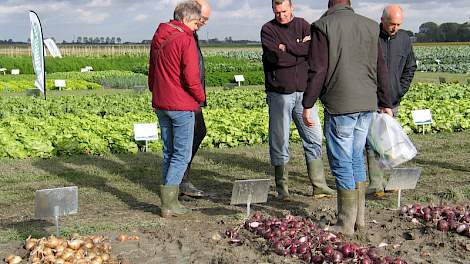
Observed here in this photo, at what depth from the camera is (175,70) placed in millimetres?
5344

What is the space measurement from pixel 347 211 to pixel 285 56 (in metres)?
1.88

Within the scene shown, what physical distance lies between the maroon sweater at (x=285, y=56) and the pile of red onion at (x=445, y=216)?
159 cm

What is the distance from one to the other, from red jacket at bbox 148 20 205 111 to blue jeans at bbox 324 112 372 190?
4.03ft

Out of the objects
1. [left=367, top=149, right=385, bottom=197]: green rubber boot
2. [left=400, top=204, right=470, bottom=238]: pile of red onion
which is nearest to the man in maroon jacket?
[left=367, top=149, right=385, bottom=197]: green rubber boot

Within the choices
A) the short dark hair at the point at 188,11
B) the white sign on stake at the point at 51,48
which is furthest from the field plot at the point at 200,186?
the white sign on stake at the point at 51,48

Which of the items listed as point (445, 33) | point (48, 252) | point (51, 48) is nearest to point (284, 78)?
point (48, 252)

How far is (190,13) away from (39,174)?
3647mm

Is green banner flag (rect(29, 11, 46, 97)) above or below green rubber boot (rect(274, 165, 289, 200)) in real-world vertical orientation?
above

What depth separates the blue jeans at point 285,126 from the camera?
6137mm

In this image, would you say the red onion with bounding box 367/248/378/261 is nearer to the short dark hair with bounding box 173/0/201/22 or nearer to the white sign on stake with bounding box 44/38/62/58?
the short dark hair with bounding box 173/0/201/22

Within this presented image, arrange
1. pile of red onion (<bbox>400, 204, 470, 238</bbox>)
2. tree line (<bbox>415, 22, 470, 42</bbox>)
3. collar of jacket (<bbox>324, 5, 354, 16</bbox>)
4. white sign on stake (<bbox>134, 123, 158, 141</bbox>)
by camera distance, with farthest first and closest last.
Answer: tree line (<bbox>415, 22, 470, 42</bbox>) → white sign on stake (<bbox>134, 123, 158, 141</bbox>) → pile of red onion (<bbox>400, 204, 470, 238</bbox>) → collar of jacket (<bbox>324, 5, 354, 16</bbox>)

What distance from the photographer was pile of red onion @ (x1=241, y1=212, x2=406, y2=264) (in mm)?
4094

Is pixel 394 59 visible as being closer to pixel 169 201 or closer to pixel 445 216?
pixel 445 216

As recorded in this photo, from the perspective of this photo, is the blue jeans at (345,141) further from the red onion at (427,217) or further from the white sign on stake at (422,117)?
the white sign on stake at (422,117)
